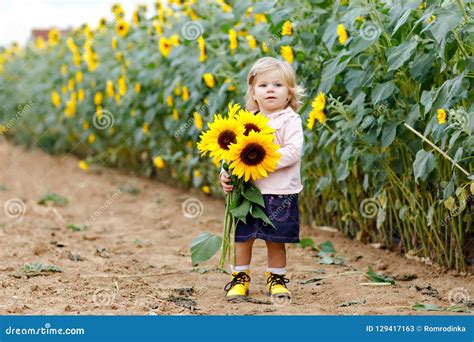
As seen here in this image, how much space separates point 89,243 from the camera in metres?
5.41

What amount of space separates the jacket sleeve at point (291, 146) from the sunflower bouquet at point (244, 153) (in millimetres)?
48

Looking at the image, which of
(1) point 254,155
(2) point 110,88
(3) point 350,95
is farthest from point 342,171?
(2) point 110,88

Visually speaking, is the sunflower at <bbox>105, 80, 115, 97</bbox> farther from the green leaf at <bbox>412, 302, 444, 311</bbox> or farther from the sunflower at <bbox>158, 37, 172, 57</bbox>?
the green leaf at <bbox>412, 302, 444, 311</bbox>

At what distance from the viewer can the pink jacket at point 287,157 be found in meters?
3.69

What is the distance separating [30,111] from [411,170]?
734 centimetres

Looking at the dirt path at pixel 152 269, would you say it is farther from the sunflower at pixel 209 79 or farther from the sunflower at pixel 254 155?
the sunflower at pixel 209 79

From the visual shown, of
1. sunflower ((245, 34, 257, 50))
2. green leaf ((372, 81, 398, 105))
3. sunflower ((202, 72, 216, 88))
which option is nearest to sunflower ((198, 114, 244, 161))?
green leaf ((372, 81, 398, 105))

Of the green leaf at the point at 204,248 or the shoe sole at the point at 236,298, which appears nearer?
the shoe sole at the point at 236,298

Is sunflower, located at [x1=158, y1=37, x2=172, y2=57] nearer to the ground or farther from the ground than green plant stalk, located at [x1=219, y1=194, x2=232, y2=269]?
farther from the ground

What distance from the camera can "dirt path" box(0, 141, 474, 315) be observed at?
3570 mm

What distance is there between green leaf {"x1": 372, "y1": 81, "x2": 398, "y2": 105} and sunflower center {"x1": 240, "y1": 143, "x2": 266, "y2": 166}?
30.0 inches

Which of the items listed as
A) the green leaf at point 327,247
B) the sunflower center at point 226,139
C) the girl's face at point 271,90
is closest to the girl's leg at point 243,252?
the sunflower center at point 226,139

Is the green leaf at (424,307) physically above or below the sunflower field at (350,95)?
below

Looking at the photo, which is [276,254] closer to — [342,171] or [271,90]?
[271,90]
